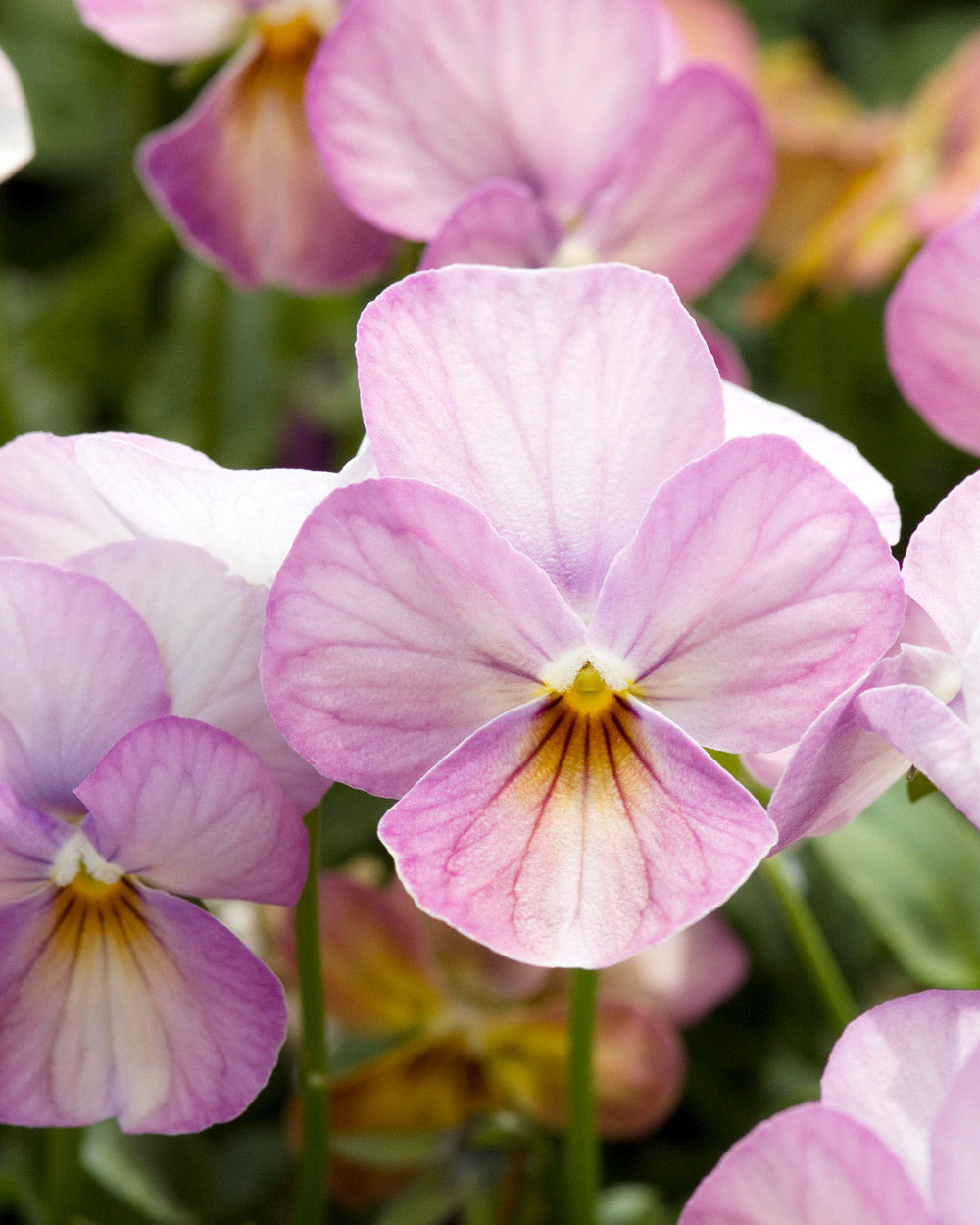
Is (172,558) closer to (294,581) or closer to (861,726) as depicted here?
(294,581)

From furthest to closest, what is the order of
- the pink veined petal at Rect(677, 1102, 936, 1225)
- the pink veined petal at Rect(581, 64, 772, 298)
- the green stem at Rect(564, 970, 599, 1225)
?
the pink veined petal at Rect(581, 64, 772, 298)
the green stem at Rect(564, 970, 599, 1225)
the pink veined petal at Rect(677, 1102, 936, 1225)

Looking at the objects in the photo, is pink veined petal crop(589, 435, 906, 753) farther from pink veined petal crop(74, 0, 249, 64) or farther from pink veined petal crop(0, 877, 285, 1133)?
pink veined petal crop(74, 0, 249, 64)

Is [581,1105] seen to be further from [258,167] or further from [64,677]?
A: [258,167]

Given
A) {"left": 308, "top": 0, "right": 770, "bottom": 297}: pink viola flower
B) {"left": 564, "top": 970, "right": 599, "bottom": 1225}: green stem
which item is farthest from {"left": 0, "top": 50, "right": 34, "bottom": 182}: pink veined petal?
{"left": 564, "top": 970, "right": 599, "bottom": 1225}: green stem

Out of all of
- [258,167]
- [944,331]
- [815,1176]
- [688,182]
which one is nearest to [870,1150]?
[815,1176]

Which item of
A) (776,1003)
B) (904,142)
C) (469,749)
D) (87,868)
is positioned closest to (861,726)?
(469,749)
